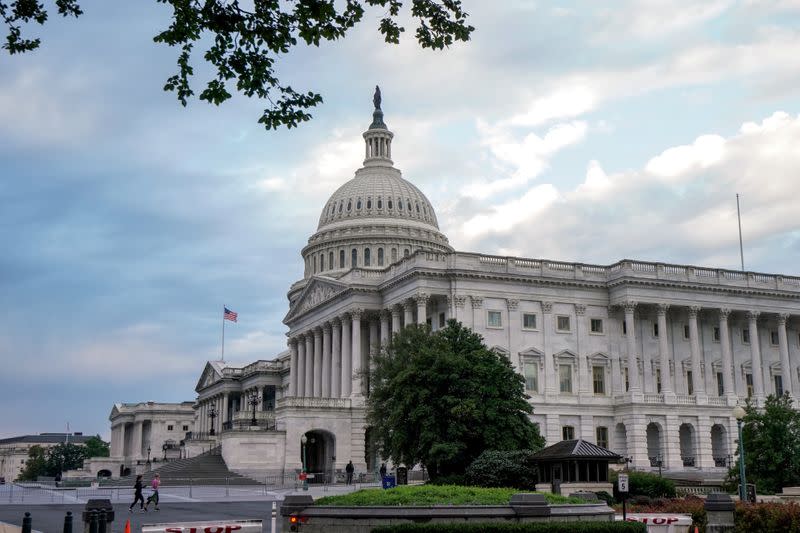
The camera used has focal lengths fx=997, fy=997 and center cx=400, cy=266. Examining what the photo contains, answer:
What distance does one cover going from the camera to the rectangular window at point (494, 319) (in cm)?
8581

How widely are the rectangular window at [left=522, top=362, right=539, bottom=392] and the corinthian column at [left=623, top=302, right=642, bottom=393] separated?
8.58 meters

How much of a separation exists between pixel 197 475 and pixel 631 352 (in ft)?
127

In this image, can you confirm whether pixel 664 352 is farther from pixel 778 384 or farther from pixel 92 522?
pixel 92 522

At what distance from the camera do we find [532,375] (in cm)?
8619

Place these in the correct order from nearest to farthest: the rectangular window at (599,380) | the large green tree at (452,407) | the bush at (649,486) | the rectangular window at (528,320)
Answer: the bush at (649,486), the large green tree at (452,407), the rectangular window at (528,320), the rectangular window at (599,380)

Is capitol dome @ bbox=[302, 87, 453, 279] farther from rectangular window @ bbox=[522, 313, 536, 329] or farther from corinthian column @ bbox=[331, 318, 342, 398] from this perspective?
rectangular window @ bbox=[522, 313, 536, 329]

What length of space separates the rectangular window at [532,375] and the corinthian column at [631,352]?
858 cm

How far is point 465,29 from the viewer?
19516 millimetres

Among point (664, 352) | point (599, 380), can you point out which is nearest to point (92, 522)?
point (599, 380)

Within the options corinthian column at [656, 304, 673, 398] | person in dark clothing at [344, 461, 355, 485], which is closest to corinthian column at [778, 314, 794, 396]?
corinthian column at [656, 304, 673, 398]

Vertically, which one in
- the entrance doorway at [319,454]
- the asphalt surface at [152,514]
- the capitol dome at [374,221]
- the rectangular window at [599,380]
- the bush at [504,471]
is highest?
the capitol dome at [374,221]

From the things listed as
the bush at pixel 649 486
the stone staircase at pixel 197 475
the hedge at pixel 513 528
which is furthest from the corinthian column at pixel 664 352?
the hedge at pixel 513 528

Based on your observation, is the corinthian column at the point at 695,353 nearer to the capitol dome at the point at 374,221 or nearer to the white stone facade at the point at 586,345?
the white stone facade at the point at 586,345

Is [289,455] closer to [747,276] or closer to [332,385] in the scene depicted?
[332,385]
